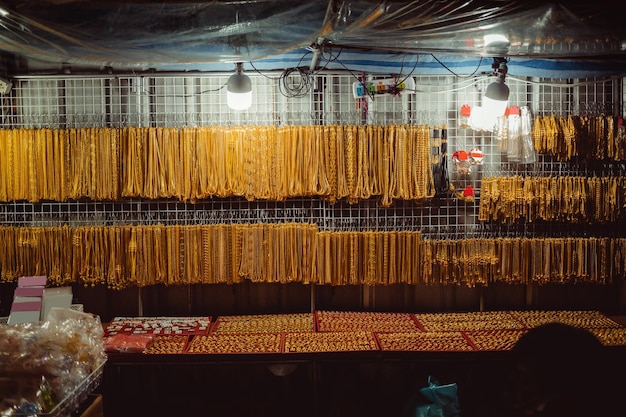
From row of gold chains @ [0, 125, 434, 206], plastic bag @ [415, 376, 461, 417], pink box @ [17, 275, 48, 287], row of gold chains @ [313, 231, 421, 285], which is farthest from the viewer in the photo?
row of gold chains @ [313, 231, 421, 285]

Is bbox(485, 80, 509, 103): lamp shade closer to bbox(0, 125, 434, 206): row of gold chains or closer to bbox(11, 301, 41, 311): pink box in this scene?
bbox(0, 125, 434, 206): row of gold chains

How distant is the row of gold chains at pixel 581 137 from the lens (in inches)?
208

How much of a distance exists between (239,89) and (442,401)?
10.5ft

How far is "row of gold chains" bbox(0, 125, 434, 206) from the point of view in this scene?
5.16 m

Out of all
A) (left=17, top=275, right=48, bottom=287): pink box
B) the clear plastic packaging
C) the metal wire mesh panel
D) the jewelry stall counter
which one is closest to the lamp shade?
the metal wire mesh panel

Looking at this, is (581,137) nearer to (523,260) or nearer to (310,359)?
(523,260)

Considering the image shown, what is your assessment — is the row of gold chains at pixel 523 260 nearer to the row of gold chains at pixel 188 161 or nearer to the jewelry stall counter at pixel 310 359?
the jewelry stall counter at pixel 310 359

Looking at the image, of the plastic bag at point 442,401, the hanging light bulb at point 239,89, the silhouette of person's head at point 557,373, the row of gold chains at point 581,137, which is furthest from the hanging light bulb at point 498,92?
the silhouette of person's head at point 557,373

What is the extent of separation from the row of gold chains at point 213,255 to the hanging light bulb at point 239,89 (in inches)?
47.2

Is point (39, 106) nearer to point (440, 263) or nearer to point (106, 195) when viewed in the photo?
point (106, 195)

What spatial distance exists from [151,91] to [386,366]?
3.57m

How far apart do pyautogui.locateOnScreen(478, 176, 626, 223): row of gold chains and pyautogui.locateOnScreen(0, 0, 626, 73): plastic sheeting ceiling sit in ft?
4.67

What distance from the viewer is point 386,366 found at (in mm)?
4980

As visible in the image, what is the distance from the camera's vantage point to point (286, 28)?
357 centimetres
